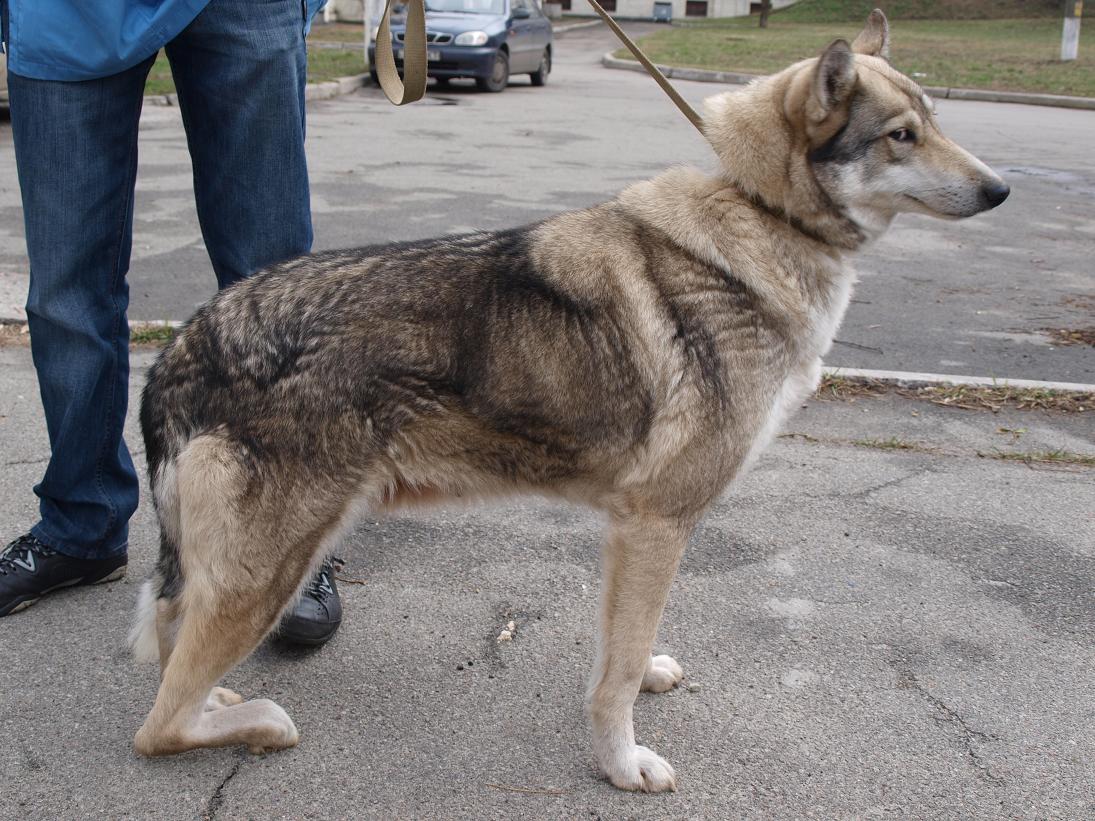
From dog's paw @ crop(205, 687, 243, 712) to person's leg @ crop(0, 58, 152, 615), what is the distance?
2.45ft

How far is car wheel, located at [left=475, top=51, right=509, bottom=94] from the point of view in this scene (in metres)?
17.1

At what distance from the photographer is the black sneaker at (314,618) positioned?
2.98 metres

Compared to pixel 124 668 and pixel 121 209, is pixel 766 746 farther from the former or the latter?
pixel 121 209

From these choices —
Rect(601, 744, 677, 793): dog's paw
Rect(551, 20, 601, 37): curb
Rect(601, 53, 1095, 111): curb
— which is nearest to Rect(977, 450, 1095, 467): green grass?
Rect(601, 744, 677, 793): dog's paw

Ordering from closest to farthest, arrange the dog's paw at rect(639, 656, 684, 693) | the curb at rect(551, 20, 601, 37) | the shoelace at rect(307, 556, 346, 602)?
the dog's paw at rect(639, 656, 684, 693) < the shoelace at rect(307, 556, 346, 602) < the curb at rect(551, 20, 601, 37)

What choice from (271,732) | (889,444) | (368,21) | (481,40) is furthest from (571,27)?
(271,732)

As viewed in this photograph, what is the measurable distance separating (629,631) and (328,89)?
14.3 meters

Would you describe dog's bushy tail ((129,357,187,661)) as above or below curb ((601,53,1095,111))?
below

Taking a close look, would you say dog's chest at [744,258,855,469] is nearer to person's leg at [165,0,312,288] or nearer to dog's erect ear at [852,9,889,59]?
dog's erect ear at [852,9,889,59]

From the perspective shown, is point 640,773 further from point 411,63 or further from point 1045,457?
point 1045,457

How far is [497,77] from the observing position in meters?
17.2

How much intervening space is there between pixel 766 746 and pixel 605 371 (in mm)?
1067

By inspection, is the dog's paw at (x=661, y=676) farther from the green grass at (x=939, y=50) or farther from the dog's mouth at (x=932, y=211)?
the green grass at (x=939, y=50)

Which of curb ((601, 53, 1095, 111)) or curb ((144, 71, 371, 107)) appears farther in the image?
curb ((601, 53, 1095, 111))
